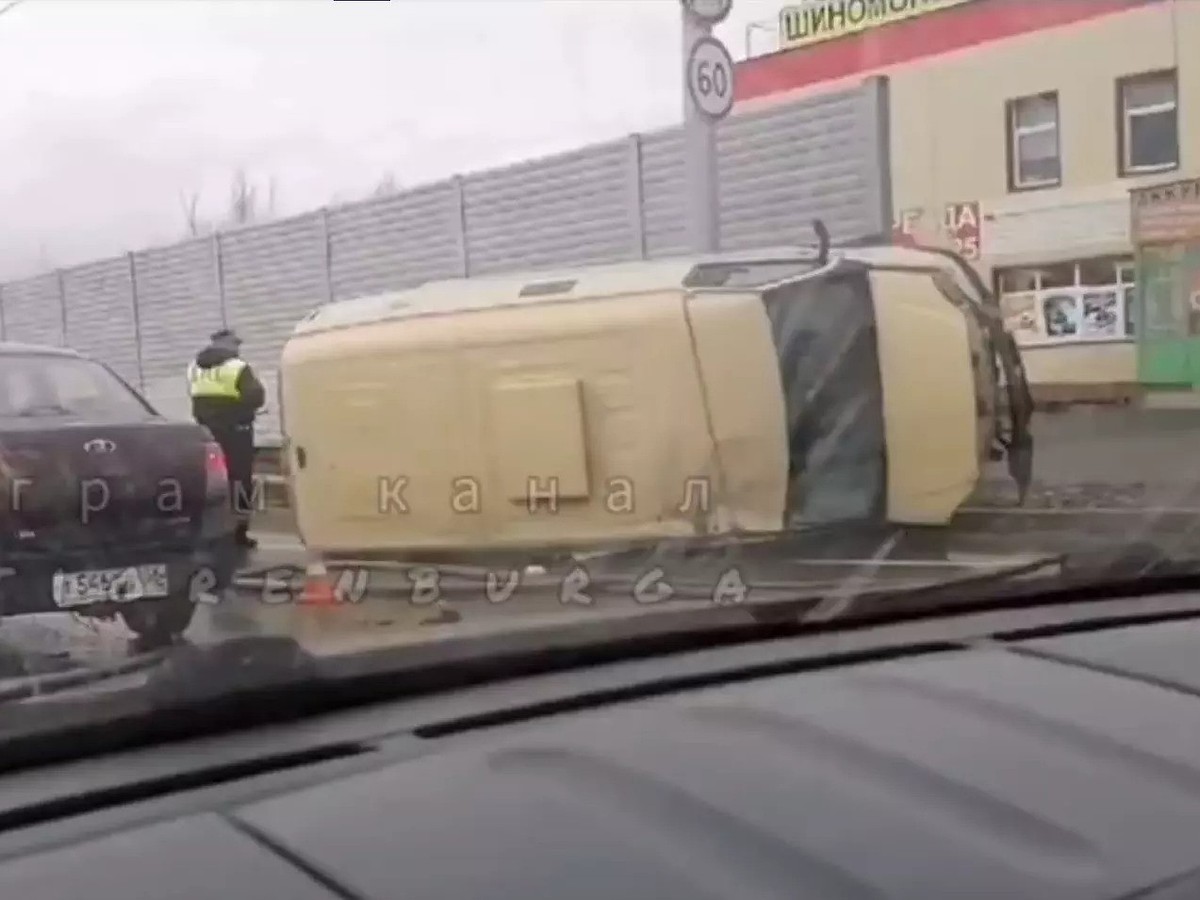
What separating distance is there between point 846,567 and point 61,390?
148 cm

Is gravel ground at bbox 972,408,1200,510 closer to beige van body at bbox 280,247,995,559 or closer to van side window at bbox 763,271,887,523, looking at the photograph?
beige van body at bbox 280,247,995,559

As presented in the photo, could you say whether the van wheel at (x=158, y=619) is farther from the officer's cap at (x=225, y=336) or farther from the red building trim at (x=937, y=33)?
the red building trim at (x=937, y=33)

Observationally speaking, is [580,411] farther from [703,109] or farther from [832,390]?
[703,109]

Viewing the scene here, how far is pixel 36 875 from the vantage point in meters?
1.71

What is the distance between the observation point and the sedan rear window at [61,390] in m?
2.63

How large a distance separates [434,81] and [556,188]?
1.52 ft

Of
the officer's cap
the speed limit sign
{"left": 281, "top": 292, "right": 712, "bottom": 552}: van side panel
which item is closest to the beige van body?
{"left": 281, "top": 292, "right": 712, "bottom": 552}: van side panel

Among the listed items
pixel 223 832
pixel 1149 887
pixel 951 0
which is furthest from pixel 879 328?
pixel 223 832

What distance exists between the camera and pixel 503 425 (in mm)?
3484

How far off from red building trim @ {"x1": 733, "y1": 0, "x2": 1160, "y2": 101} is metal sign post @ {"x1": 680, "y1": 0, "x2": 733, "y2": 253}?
0.24 m

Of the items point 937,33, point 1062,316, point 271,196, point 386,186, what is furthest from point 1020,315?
point 271,196

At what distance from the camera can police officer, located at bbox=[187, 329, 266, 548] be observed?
2.91m

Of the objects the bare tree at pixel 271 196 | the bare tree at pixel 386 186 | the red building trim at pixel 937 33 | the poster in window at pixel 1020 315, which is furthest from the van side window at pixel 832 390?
the bare tree at pixel 271 196

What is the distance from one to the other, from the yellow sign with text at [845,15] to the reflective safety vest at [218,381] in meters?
1.73
